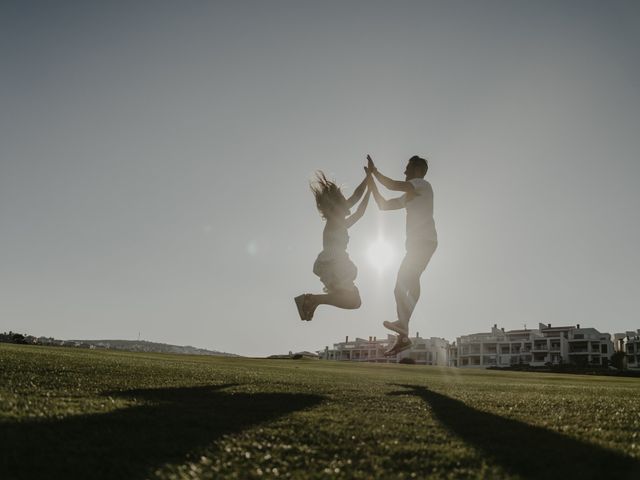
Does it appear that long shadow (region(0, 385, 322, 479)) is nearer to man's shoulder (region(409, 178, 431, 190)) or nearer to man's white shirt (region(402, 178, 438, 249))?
man's white shirt (region(402, 178, 438, 249))

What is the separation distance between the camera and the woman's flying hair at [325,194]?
10875 mm

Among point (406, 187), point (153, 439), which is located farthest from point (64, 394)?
point (406, 187)

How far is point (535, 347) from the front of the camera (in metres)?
127

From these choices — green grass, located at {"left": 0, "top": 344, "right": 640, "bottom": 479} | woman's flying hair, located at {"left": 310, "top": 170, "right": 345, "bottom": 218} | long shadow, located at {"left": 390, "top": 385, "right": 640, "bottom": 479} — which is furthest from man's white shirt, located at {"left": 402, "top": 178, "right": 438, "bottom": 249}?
long shadow, located at {"left": 390, "top": 385, "right": 640, "bottom": 479}

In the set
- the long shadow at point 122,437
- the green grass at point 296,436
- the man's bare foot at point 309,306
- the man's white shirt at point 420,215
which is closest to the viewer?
the long shadow at point 122,437

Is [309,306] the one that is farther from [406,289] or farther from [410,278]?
[410,278]

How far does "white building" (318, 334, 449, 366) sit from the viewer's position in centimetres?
15738

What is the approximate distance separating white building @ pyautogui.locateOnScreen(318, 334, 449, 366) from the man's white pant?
128m

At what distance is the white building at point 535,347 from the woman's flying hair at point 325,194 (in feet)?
402

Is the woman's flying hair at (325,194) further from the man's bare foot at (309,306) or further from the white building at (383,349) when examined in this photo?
the white building at (383,349)

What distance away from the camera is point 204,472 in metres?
3.08

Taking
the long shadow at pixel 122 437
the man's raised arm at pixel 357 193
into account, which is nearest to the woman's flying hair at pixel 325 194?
the man's raised arm at pixel 357 193

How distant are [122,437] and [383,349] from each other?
154257 millimetres

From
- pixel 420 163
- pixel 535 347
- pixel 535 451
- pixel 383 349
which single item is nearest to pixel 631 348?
pixel 535 347
